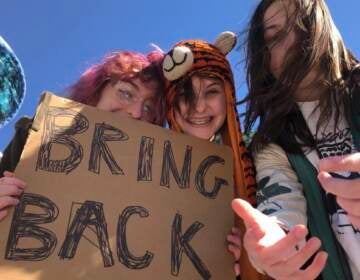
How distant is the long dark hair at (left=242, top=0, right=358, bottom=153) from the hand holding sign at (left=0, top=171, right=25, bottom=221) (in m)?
0.62

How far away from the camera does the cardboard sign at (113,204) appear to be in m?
0.87

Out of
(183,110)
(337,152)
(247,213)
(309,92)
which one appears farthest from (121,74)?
(247,213)

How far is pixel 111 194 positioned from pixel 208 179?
0.27 m

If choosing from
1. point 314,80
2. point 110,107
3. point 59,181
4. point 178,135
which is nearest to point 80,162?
point 59,181

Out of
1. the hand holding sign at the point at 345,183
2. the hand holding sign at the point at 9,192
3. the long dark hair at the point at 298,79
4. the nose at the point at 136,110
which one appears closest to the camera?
the hand holding sign at the point at 345,183

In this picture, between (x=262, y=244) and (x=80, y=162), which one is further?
(x=80, y=162)

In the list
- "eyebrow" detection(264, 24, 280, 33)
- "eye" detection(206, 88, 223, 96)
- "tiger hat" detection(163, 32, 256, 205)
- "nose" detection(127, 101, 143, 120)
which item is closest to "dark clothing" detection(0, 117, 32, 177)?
"nose" detection(127, 101, 143, 120)

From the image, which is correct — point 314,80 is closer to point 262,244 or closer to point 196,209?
point 196,209

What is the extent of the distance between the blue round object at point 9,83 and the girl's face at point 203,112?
61 centimetres

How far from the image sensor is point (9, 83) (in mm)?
1491

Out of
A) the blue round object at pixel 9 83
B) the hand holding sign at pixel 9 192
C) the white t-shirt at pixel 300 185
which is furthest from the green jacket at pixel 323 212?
the blue round object at pixel 9 83

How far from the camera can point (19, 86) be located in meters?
1.53

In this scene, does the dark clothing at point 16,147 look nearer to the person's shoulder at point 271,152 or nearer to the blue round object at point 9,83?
the blue round object at point 9,83

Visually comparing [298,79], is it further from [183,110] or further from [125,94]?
[125,94]
